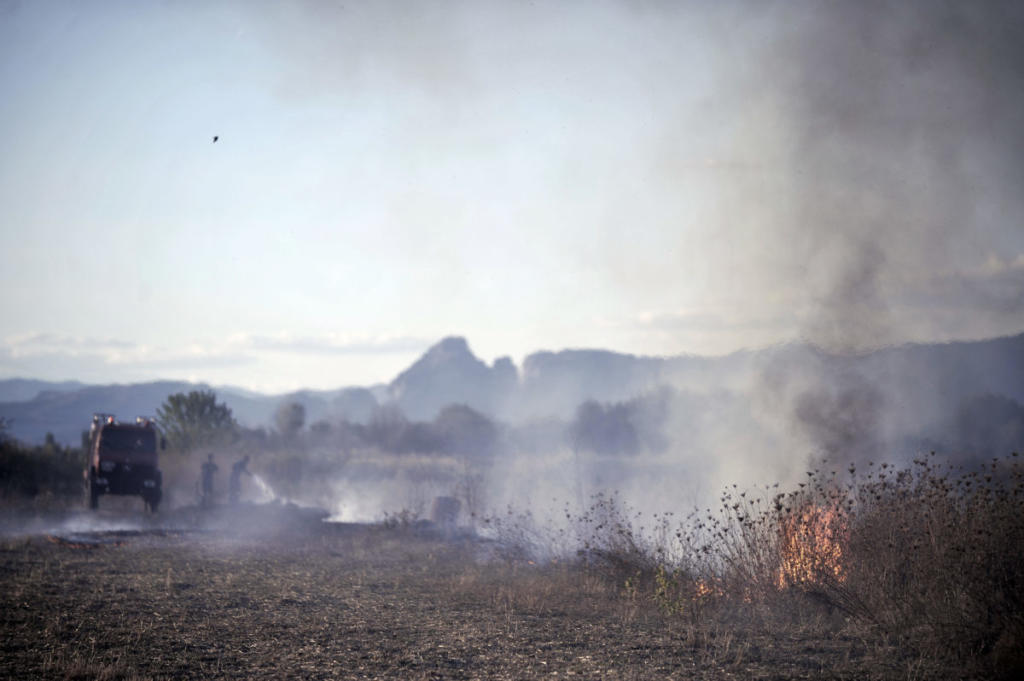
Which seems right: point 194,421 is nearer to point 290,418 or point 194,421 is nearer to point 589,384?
point 290,418

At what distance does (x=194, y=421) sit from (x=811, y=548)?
37.5 meters

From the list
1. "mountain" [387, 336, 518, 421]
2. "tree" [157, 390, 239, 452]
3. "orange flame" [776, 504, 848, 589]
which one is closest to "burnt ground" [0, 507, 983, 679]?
"orange flame" [776, 504, 848, 589]

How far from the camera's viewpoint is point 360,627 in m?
9.64

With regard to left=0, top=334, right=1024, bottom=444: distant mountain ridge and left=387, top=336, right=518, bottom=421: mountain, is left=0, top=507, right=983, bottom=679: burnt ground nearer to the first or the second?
left=0, top=334, right=1024, bottom=444: distant mountain ridge

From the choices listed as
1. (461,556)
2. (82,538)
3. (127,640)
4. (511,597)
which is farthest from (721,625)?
(82,538)

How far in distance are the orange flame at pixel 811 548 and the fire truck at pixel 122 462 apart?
2022 cm

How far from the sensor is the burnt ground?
24.6ft

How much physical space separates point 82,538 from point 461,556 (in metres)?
9.15

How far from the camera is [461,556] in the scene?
16.7 meters

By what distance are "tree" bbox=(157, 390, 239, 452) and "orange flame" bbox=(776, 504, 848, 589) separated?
114ft

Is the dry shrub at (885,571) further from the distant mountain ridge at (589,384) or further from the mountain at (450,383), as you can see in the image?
the mountain at (450,383)

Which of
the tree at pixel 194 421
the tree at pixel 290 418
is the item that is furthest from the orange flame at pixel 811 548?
the tree at pixel 290 418

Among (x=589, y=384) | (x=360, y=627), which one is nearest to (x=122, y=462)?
(x=360, y=627)

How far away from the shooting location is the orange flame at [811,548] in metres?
9.72
